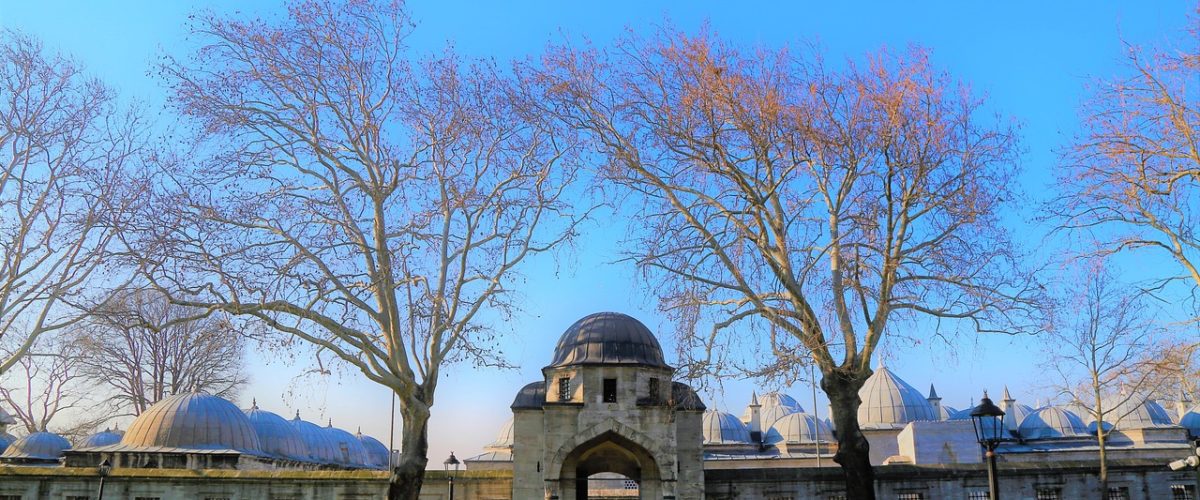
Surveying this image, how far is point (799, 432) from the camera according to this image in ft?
192

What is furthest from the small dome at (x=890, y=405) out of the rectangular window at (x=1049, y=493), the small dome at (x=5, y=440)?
the small dome at (x=5, y=440)

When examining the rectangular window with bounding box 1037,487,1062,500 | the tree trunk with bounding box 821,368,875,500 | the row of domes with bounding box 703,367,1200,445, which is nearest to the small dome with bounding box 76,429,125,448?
the row of domes with bounding box 703,367,1200,445

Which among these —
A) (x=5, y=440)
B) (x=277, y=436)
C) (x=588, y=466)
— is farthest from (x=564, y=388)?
(x=5, y=440)

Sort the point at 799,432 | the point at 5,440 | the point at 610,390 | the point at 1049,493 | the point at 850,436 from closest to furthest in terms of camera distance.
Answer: the point at 850,436 < the point at 1049,493 < the point at 610,390 < the point at 5,440 < the point at 799,432

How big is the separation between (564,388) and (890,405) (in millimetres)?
A: 34130

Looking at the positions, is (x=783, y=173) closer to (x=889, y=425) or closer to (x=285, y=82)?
(x=285, y=82)

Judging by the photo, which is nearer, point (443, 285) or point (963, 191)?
point (963, 191)

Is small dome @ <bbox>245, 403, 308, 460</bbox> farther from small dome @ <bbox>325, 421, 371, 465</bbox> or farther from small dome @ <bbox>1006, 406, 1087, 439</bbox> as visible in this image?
small dome @ <bbox>1006, 406, 1087, 439</bbox>

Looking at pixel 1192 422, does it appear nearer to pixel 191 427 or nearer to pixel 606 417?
Answer: pixel 606 417

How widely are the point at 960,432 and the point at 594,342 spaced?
2966cm

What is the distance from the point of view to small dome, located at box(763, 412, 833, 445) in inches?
2277

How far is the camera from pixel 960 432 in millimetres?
49656

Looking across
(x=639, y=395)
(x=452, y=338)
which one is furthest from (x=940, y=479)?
(x=452, y=338)

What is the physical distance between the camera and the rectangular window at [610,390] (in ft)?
92.0
